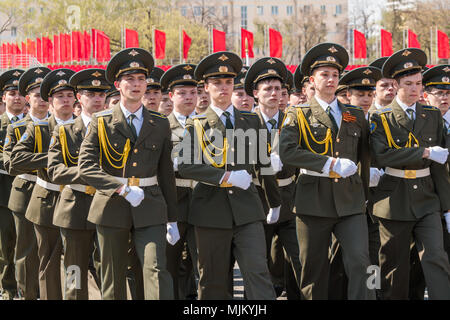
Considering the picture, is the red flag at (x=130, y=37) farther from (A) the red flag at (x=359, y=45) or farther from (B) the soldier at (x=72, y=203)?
(B) the soldier at (x=72, y=203)

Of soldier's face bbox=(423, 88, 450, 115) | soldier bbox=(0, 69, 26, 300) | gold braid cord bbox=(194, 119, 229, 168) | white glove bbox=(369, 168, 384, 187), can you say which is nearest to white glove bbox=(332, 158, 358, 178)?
gold braid cord bbox=(194, 119, 229, 168)

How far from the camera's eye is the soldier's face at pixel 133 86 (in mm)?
5570

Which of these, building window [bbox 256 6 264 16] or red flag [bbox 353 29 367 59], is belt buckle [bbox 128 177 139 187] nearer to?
red flag [bbox 353 29 367 59]

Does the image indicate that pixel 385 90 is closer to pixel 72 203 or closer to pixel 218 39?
pixel 72 203

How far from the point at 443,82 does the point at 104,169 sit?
3.42 metres

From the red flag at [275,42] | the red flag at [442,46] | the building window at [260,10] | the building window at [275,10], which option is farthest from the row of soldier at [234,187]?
the building window at [275,10]

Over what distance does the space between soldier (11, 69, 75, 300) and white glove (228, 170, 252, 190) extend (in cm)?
188

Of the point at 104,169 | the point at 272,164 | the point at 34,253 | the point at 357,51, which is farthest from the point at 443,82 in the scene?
the point at 357,51

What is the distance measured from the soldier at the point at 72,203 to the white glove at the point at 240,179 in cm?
132

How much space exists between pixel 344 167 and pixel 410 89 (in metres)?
1.27

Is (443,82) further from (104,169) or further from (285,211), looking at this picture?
(104,169)

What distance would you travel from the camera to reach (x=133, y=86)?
5.60m

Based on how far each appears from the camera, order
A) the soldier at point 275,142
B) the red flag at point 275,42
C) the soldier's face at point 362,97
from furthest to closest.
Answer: the red flag at point 275,42 < the soldier's face at point 362,97 < the soldier at point 275,142

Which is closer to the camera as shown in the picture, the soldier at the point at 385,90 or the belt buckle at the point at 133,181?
the belt buckle at the point at 133,181
